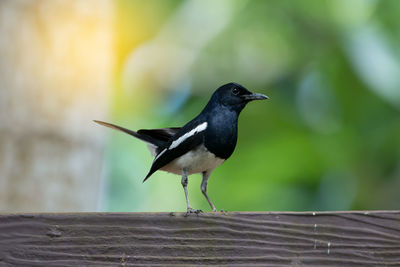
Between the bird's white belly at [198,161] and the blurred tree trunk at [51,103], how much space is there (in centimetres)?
104

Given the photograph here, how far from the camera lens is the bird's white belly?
3252 millimetres

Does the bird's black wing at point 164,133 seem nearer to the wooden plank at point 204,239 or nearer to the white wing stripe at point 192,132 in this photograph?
the white wing stripe at point 192,132

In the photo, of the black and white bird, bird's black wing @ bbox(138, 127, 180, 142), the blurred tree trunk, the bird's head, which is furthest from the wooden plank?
the blurred tree trunk

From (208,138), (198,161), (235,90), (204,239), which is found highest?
(235,90)

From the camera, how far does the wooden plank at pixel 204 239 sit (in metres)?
2.09

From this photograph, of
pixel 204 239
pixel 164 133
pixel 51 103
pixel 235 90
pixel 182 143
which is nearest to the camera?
pixel 204 239

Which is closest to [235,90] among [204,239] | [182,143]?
[182,143]

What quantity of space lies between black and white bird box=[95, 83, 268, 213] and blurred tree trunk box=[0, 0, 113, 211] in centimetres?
89

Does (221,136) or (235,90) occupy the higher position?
(235,90)

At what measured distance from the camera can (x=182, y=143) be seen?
128 inches

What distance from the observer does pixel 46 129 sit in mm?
4055

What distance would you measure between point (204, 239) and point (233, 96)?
1.37 meters

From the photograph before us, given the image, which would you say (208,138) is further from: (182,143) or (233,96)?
(233,96)

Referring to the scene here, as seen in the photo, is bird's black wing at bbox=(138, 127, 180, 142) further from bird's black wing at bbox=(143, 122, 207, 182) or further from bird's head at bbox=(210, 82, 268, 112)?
bird's head at bbox=(210, 82, 268, 112)
